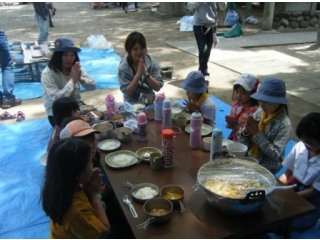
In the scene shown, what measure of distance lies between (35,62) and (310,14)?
10.9 m

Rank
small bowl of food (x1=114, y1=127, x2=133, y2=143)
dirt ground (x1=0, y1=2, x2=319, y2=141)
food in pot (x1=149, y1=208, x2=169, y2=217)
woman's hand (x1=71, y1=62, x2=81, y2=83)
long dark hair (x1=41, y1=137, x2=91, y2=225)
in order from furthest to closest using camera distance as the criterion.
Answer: dirt ground (x1=0, y1=2, x2=319, y2=141) → woman's hand (x1=71, y1=62, x2=81, y2=83) → small bowl of food (x1=114, y1=127, x2=133, y2=143) → food in pot (x1=149, y1=208, x2=169, y2=217) → long dark hair (x1=41, y1=137, x2=91, y2=225)

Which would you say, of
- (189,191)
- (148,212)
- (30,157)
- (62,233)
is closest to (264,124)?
(189,191)

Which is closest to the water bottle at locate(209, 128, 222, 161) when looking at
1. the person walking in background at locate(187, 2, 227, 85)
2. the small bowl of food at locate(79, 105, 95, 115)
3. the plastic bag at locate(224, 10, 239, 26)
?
the small bowl of food at locate(79, 105, 95, 115)

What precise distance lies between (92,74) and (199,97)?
4108 millimetres

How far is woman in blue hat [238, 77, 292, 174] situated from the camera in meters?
2.37

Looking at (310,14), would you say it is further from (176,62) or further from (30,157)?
(30,157)

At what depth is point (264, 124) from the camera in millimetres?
2553

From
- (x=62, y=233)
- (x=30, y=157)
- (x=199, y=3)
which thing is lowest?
(x=30, y=157)

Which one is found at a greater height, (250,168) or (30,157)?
(250,168)

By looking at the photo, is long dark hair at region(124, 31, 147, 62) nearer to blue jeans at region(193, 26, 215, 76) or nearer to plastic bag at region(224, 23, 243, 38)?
blue jeans at region(193, 26, 215, 76)

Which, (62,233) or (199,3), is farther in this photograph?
(199,3)

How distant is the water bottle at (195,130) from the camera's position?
2.32 m

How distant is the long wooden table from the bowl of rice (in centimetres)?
4

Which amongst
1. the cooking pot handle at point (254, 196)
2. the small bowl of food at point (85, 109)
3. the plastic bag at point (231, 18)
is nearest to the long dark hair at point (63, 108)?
the small bowl of food at point (85, 109)
